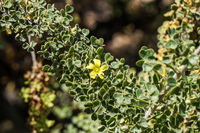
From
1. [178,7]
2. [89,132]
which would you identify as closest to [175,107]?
[178,7]

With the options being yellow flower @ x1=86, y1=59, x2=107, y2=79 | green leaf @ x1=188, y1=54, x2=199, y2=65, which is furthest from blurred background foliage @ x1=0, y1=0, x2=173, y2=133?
green leaf @ x1=188, y1=54, x2=199, y2=65

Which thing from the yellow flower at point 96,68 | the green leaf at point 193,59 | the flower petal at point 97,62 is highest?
the flower petal at point 97,62

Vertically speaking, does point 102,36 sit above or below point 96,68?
above

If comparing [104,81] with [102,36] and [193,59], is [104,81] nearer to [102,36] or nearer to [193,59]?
[193,59]

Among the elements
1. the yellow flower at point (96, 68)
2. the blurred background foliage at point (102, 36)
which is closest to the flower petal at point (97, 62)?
the yellow flower at point (96, 68)

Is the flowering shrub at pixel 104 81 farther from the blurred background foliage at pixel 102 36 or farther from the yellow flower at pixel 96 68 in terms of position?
the blurred background foliage at pixel 102 36

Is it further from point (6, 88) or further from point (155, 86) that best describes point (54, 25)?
point (6, 88)

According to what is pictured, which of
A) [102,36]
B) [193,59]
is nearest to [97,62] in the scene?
[193,59]

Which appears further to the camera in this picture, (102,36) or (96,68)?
(102,36)
